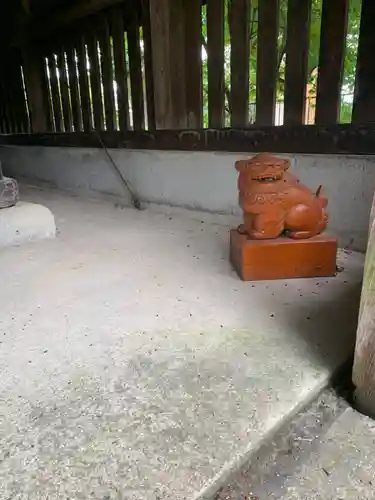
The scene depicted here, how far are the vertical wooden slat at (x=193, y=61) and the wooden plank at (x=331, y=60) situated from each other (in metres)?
0.77

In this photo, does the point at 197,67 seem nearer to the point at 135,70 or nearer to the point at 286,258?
the point at 135,70

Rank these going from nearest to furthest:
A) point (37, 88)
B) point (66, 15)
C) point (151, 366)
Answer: point (151, 366) → point (66, 15) → point (37, 88)

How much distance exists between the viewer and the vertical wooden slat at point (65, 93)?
3345 millimetres

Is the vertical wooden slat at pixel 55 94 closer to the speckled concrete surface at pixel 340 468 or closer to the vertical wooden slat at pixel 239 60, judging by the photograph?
the vertical wooden slat at pixel 239 60

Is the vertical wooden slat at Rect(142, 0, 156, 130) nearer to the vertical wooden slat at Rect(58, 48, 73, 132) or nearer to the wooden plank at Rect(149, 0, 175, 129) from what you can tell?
the wooden plank at Rect(149, 0, 175, 129)

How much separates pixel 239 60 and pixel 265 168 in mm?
974

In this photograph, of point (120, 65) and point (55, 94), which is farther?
point (55, 94)

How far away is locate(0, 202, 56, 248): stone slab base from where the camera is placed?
1842 mm

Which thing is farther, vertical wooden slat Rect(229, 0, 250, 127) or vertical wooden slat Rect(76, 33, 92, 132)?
vertical wooden slat Rect(76, 33, 92, 132)

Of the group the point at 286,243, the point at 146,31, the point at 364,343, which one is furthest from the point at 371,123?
the point at 146,31

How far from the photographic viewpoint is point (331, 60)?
1604 mm

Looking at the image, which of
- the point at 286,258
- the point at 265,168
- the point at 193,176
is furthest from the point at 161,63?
the point at 286,258

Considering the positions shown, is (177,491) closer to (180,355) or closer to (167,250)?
(180,355)

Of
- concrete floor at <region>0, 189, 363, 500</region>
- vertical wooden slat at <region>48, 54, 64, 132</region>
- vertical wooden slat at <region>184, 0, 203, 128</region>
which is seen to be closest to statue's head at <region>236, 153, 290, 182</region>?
concrete floor at <region>0, 189, 363, 500</region>
